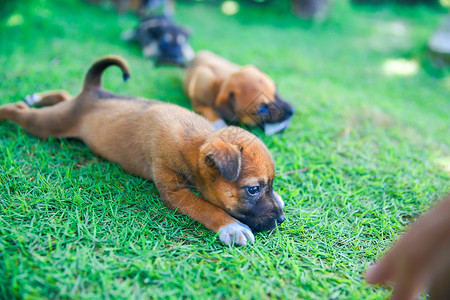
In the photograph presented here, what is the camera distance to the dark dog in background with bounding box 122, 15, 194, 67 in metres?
7.49

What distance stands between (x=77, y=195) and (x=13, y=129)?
72.5 inches

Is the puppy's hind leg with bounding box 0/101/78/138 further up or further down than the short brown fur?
further down

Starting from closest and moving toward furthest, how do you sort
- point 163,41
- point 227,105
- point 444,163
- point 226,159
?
point 226,159 < point 444,163 < point 227,105 < point 163,41

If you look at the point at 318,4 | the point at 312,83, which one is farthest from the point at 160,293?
the point at 318,4

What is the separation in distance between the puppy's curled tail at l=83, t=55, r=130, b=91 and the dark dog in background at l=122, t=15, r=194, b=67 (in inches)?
119

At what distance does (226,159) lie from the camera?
288 centimetres

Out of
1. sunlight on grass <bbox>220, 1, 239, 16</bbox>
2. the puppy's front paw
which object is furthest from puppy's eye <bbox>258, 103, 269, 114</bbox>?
sunlight on grass <bbox>220, 1, 239, 16</bbox>

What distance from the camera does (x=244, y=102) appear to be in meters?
4.91

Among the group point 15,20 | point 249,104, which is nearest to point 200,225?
point 249,104

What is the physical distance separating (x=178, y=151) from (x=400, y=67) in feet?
25.9

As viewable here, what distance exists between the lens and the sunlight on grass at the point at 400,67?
340 inches

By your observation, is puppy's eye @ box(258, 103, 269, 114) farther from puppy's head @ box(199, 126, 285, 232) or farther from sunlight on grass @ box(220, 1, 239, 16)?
sunlight on grass @ box(220, 1, 239, 16)

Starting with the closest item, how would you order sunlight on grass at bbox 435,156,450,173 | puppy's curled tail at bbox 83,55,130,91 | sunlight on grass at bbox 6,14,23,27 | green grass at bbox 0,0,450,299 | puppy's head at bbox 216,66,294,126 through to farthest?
green grass at bbox 0,0,450,299
puppy's curled tail at bbox 83,55,130,91
sunlight on grass at bbox 435,156,450,173
puppy's head at bbox 216,66,294,126
sunlight on grass at bbox 6,14,23,27

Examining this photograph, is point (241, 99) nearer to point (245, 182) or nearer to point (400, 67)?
point (245, 182)
